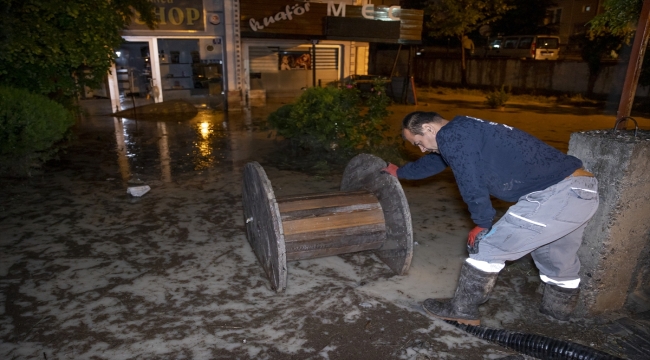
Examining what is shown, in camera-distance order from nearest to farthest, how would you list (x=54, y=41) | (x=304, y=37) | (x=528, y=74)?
(x=54, y=41) → (x=304, y=37) → (x=528, y=74)

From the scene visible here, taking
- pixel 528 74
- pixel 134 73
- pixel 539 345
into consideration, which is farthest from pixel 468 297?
pixel 528 74

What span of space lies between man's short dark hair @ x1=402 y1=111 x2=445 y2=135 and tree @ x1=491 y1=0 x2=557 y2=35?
29869 mm

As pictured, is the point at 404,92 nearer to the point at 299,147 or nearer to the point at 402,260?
the point at 299,147

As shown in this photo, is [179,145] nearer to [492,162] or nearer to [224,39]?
[224,39]

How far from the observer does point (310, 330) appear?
331 cm

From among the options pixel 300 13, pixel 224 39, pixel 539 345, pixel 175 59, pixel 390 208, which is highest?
pixel 300 13

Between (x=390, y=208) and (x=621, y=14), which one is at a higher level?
(x=621, y=14)

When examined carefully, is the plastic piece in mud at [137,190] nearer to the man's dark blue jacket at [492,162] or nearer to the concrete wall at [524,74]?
the man's dark blue jacket at [492,162]

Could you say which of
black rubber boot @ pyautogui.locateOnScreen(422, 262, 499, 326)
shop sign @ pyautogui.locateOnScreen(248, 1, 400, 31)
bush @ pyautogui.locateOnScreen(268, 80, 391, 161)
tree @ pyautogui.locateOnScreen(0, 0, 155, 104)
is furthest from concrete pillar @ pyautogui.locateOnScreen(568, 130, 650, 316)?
shop sign @ pyautogui.locateOnScreen(248, 1, 400, 31)

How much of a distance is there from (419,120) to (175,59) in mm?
14270

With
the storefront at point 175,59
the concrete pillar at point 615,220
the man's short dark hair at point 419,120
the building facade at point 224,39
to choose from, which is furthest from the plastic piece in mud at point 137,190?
the storefront at point 175,59

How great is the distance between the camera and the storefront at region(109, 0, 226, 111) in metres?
14.3

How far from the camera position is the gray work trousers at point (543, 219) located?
2.91 metres

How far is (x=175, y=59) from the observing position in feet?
50.9
